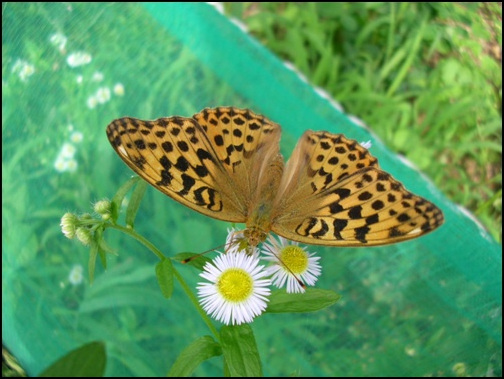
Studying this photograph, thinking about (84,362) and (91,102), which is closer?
(84,362)

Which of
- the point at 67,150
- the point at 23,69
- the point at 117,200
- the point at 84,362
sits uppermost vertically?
the point at 23,69

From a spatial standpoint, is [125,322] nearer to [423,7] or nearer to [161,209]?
[161,209]

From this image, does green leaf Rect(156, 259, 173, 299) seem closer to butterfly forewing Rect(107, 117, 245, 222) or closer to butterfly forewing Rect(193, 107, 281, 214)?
butterfly forewing Rect(107, 117, 245, 222)

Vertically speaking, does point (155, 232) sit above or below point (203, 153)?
above

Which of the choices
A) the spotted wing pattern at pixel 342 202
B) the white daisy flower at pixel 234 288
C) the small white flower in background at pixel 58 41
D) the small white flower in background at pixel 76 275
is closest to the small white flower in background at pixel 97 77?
the small white flower in background at pixel 58 41

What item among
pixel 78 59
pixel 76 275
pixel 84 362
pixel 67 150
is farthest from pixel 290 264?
pixel 78 59

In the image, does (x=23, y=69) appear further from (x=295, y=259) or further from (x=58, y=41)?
(x=295, y=259)

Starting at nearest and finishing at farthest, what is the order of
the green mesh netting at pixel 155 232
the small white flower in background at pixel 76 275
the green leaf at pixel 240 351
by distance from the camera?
the green leaf at pixel 240 351 < the green mesh netting at pixel 155 232 < the small white flower in background at pixel 76 275

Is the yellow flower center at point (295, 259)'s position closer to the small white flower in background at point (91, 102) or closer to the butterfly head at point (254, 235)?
the butterfly head at point (254, 235)
